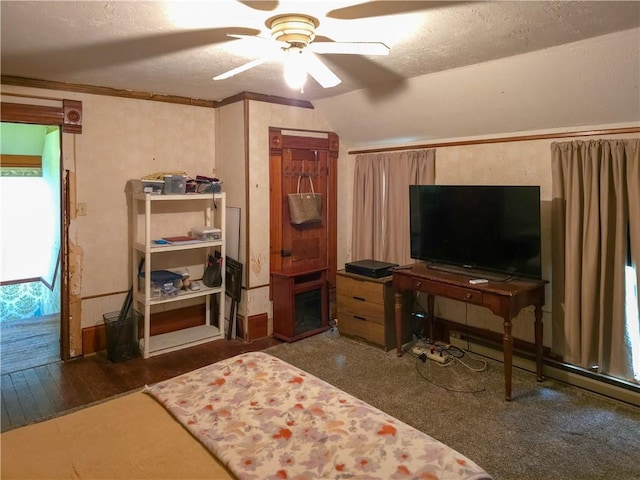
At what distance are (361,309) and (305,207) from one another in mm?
1119

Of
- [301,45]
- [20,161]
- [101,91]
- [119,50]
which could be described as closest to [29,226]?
[20,161]

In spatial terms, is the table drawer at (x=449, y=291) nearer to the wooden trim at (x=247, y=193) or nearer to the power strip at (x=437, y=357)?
the power strip at (x=437, y=357)

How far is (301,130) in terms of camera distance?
14.2 feet

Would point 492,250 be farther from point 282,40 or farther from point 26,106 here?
point 26,106

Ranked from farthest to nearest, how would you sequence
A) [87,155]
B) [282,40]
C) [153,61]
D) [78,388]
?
[87,155], [78,388], [153,61], [282,40]

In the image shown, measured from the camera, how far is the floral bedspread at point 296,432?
1359mm

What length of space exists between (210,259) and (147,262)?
70 centimetres

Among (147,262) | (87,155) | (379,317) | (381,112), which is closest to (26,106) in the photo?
(87,155)

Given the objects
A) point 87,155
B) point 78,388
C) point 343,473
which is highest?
point 87,155

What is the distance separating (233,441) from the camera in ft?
4.88

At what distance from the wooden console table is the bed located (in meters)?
1.54

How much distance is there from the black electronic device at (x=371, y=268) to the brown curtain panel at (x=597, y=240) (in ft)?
4.58

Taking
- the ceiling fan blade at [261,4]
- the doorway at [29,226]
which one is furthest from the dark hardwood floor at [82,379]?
the ceiling fan blade at [261,4]

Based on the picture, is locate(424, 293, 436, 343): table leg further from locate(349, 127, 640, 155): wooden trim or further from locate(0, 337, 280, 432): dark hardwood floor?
locate(0, 337, 280, 432): dark hardwood floor
